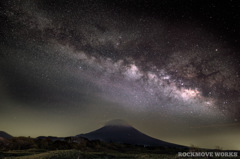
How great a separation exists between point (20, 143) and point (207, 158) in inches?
2322

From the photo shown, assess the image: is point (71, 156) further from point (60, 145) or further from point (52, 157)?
point (60, 145)

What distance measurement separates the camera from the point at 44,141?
76.8 meters

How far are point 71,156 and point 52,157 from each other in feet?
10.4

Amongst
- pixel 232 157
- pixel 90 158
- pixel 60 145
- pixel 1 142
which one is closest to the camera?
pixel 90 158

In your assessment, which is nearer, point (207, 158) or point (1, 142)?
point (207, 158)

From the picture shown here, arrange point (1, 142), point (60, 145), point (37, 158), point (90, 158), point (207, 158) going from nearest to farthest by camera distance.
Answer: point (37, 158) < point (90, 158) < point (207, 158) < point (1, 142) < point (60, 145)

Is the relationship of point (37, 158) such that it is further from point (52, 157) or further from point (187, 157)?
point (187, 157)

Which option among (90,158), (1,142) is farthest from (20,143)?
(90,158)

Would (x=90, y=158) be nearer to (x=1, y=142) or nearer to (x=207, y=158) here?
(x=207, y=158)

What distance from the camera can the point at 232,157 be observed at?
2004 inches

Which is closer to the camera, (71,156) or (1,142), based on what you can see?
(71,156)

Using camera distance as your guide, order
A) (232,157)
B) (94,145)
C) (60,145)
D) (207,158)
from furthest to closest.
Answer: (94,145)
(60,145)
(232,157)
(207,158)

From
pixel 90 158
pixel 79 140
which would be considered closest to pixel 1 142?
pixel 79 140

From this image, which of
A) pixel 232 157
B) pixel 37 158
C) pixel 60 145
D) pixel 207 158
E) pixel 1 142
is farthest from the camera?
pixel 60 145
